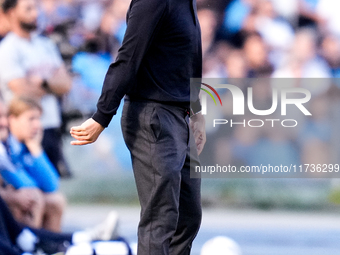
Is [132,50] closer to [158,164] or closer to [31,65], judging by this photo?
[158,164]

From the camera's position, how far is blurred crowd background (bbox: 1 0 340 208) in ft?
8.84

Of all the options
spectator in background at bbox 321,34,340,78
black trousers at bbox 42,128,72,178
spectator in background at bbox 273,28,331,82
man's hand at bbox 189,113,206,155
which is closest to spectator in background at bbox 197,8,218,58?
spectator in background at bbox 273,28,331,82

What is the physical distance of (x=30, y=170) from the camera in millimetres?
2855

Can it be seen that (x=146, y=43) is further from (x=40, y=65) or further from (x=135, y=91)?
(x=40, y=65)

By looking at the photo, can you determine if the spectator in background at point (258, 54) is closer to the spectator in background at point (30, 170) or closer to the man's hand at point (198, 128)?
the man's hand at point (198, 128)

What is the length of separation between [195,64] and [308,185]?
137 centimetres

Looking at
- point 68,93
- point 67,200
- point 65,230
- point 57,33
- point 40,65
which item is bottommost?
point 65,230

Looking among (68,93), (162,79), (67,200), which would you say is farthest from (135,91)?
(67,200)

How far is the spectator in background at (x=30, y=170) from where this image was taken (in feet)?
9.30

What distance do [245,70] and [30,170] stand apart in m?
1.51

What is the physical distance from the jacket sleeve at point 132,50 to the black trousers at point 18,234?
1.52 meters

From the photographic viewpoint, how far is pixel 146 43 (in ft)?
5.12

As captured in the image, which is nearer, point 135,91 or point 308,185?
point 135,91

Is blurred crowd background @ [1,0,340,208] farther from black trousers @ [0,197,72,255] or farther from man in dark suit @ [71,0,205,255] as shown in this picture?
man in dark suit @ [71,0,205,255]
